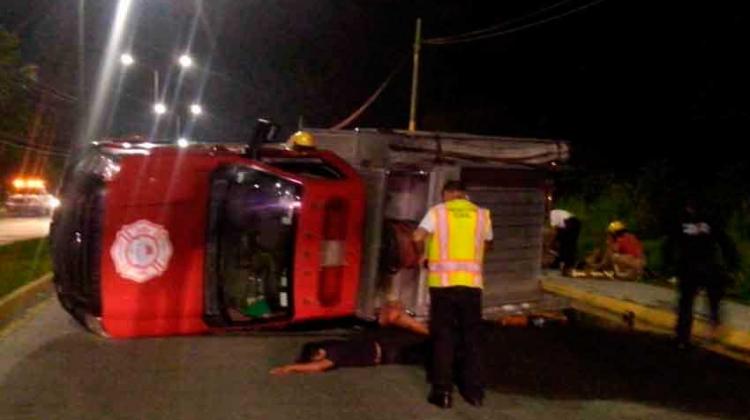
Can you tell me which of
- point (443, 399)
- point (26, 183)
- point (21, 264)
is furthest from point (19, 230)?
point (443, 399)

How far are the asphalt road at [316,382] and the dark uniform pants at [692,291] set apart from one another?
0.98 ft

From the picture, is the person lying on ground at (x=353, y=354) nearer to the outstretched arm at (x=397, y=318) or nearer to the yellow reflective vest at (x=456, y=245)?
the outstretched arm at (x=397, y=318)

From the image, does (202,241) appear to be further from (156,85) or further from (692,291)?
(156,85)

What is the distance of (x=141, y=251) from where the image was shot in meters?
10.6

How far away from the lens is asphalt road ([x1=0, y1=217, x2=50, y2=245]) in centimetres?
3431

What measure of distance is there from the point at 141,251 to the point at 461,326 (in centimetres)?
329

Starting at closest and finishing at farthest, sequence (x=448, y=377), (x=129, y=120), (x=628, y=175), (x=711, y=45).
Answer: (x=448, y=377) < (x=711, y=45) < (x=628, y=175) < (x=129, y=120)

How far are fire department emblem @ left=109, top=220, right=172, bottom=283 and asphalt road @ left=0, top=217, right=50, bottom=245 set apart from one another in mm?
20890

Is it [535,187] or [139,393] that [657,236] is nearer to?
[535,187]

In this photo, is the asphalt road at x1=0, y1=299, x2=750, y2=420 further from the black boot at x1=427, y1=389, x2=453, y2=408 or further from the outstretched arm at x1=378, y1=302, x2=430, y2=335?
the outstretched arm at x1=378, y1=302, x2=430, y2=335

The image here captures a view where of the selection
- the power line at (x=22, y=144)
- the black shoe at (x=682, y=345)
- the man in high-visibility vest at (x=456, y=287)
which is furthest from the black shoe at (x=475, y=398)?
the power line at (x=22, y=144)

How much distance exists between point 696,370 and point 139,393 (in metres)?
5.19

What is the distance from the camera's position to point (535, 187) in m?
13.1

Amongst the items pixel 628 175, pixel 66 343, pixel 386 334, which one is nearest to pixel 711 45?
pixel 628 175
